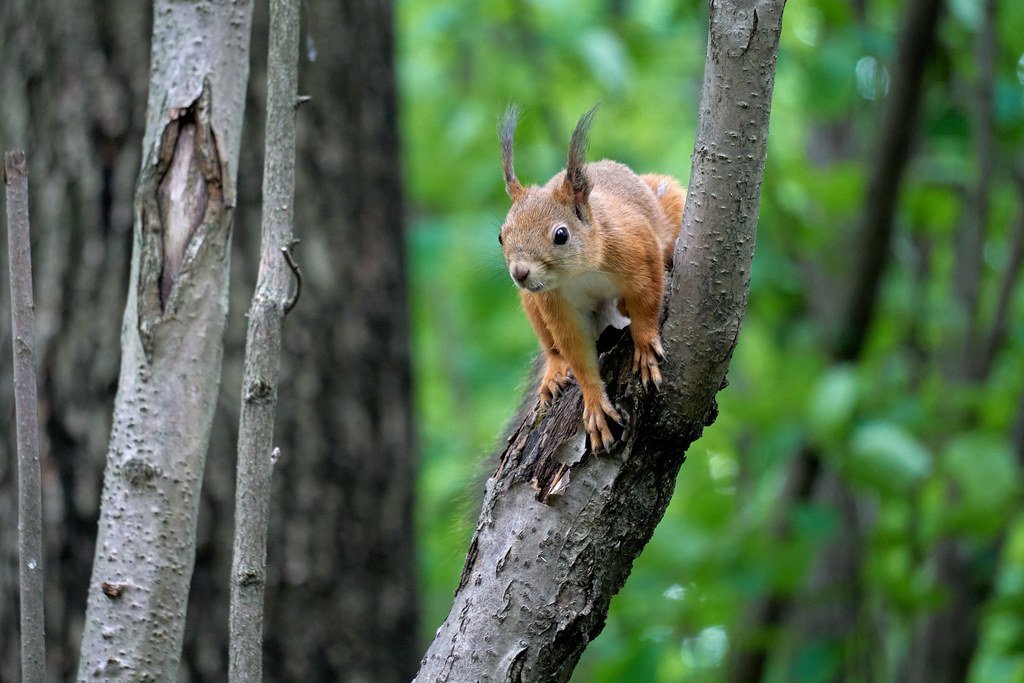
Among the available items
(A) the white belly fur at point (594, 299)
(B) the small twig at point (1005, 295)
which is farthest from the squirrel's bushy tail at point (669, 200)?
(B) the small twig at point (1005, 295)

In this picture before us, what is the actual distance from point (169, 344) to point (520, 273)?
587 millimetres

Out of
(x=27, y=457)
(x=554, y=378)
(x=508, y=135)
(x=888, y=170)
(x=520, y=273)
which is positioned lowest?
(x=27, y=457)

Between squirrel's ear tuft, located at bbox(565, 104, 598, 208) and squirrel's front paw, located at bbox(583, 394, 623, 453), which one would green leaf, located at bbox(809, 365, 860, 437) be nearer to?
squirrel's ear tuft, located at bbox(565, 104, 598, 208)

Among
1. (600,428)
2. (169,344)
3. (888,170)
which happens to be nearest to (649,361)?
(600,428)

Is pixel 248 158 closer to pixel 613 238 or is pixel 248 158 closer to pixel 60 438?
pixel 60 438

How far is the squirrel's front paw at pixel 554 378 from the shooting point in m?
1.70

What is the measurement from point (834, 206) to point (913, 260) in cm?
89

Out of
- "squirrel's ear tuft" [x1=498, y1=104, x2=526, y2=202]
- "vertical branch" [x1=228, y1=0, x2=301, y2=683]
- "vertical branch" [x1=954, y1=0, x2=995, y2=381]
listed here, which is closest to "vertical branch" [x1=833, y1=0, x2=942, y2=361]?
"vertical branch" [x1=954, y1=0, x2=995, y2=381]

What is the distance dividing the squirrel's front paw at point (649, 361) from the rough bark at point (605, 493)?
0.05ft

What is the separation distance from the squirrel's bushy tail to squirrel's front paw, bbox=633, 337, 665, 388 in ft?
1.72

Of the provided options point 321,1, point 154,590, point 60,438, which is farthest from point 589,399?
point 321,1

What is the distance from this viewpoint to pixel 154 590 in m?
1.37

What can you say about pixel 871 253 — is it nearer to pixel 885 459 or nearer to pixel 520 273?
pixel 885 459

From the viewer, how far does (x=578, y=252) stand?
181 cm
